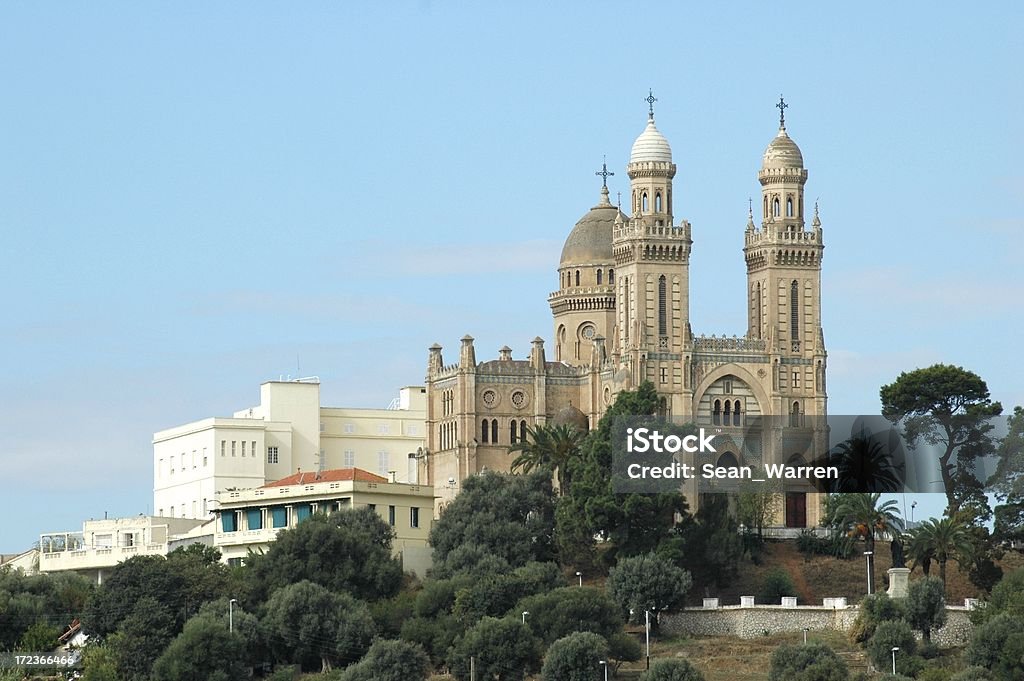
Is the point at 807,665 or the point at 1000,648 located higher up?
the point at 1000,648

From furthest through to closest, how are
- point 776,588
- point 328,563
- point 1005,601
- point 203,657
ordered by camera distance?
point 776,588 < point 328,563 < point 203,657 < point 1005,601

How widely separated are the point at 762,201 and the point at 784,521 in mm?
17234

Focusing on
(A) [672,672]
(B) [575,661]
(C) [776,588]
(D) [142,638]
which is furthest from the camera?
(C) [776,588]

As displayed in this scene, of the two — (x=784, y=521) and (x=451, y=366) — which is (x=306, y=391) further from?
(x=784, y=521)

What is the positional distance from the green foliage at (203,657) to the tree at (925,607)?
28132mm

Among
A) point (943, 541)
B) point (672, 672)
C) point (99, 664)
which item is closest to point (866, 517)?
point (943, 541)

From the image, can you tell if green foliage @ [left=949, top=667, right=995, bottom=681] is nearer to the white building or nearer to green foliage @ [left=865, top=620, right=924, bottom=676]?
green foliage @ [left=865, top=620, right=924, bottom=676]

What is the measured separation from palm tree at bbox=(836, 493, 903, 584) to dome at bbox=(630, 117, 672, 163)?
2590 cm

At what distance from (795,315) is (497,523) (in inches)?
906

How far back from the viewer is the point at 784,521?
500 ft

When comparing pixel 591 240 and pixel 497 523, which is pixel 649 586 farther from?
pixel 591 240

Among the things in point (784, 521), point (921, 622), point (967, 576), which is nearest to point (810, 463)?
point (784, 521)

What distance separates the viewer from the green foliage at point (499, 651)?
4978 inches

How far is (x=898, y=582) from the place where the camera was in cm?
13325
